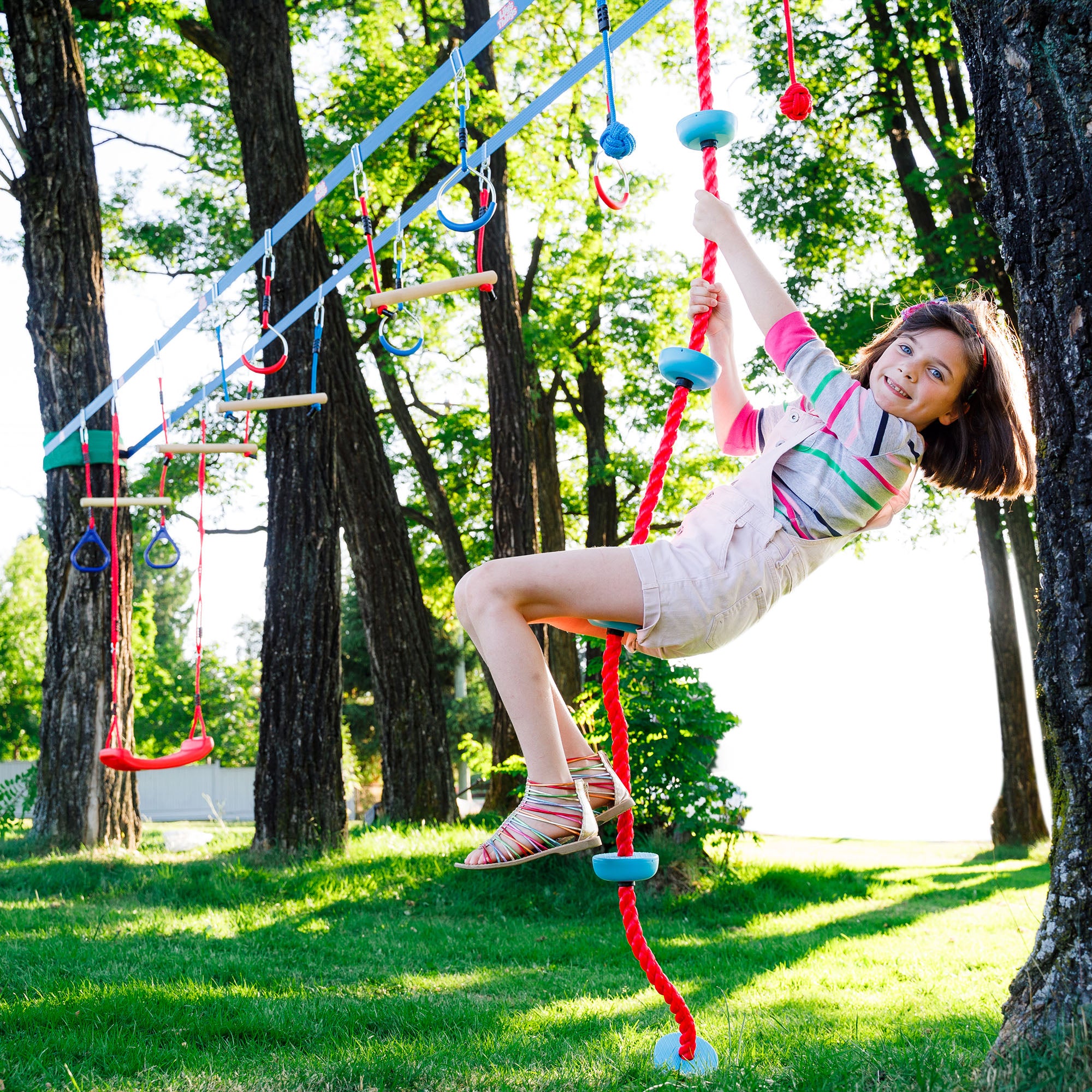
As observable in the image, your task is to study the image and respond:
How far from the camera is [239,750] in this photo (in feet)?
105

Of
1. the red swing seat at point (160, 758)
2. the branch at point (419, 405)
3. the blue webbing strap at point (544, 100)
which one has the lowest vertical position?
the red swing seat at point (160, 758)

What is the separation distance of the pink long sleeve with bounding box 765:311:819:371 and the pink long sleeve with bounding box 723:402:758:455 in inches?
14.3

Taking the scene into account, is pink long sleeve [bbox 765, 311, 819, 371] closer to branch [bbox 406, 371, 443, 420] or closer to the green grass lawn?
the green grass lawn

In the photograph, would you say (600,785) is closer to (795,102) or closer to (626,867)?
(626,867)

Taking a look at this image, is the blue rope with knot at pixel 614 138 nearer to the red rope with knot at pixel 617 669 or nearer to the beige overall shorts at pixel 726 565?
the red rope with knot at pixel 617 669

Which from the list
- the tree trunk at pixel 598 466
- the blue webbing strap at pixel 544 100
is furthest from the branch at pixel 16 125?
the tree trunk at pixel 598 466

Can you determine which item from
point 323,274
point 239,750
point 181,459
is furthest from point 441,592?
point 239,750

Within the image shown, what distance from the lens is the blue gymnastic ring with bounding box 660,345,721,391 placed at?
2703mm

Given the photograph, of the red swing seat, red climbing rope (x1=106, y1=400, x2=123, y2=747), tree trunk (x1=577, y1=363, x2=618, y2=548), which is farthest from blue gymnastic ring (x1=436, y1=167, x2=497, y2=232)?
tree trunk (x1=577, y1=363, x2=618, y2=548)

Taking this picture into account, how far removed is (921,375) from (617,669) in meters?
1.06

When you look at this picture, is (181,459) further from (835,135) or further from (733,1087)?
(733,1087)

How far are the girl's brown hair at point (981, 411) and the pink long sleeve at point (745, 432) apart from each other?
0.31 metres

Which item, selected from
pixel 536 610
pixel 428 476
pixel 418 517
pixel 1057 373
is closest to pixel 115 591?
pixel 536 610

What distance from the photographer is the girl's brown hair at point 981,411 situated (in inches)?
107
